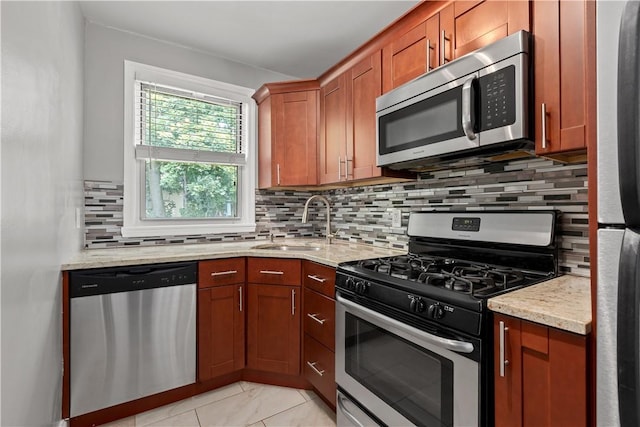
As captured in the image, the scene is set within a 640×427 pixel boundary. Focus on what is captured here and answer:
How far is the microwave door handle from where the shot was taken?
136 cm

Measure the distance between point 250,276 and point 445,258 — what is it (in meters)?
1.23

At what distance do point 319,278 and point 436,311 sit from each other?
85 cm

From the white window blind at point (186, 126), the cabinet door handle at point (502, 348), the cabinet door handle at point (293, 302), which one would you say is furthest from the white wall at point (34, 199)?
the cabinet door handle at point (502, 348)

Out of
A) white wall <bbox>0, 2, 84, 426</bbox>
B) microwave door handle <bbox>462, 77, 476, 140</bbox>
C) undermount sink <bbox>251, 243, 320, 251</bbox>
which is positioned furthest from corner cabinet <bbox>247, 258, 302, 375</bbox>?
microwave door handle <bbox>462, 77, 476, 140</bbox>

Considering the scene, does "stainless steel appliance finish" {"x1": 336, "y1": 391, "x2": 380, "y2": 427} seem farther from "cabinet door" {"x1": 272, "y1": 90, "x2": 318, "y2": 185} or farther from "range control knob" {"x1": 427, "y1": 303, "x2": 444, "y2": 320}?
"cabinet door" {"x1": 272, "y1": 90, "x2": 318, "y2": 185}

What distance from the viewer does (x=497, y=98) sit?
1.30 meters

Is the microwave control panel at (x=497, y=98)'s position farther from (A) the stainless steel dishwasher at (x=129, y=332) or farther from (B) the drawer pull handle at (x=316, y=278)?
(A) the stainless steel dishwasher at (x=129, y=332)

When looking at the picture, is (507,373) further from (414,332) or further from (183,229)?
(183,229)

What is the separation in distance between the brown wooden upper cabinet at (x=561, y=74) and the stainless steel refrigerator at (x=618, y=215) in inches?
16.5

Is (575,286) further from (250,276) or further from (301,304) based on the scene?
(250,276)

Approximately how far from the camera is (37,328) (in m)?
1.18

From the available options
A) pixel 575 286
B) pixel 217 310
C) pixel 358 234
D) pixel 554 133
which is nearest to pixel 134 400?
pixel 217 310

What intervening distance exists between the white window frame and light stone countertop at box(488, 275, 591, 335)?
2.19 meters

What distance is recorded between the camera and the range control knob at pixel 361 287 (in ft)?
4.83
